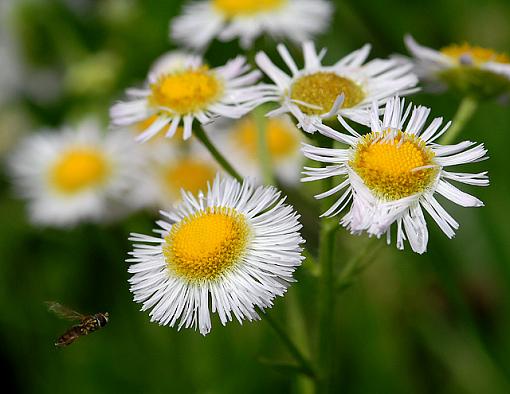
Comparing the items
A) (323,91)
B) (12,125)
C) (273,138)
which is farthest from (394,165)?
(12,125)

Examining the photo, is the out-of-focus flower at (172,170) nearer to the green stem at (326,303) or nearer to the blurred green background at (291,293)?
the blurred green background at (291,293)

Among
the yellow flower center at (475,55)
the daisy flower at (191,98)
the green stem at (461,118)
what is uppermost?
the yellow flower center at (475,55)

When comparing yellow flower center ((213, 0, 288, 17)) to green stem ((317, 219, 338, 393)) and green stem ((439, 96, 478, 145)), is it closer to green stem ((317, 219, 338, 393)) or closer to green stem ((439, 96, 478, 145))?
green stem ((439, 96, 478, 145))

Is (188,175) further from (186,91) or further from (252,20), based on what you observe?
(186,91)

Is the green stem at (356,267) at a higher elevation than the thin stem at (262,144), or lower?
lower

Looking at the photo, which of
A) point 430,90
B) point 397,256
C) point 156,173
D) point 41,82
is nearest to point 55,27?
point 41,82

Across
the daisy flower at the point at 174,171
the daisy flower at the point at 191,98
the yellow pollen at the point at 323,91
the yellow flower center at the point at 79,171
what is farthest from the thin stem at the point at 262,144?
the yellow flower center at the point at 79,171
